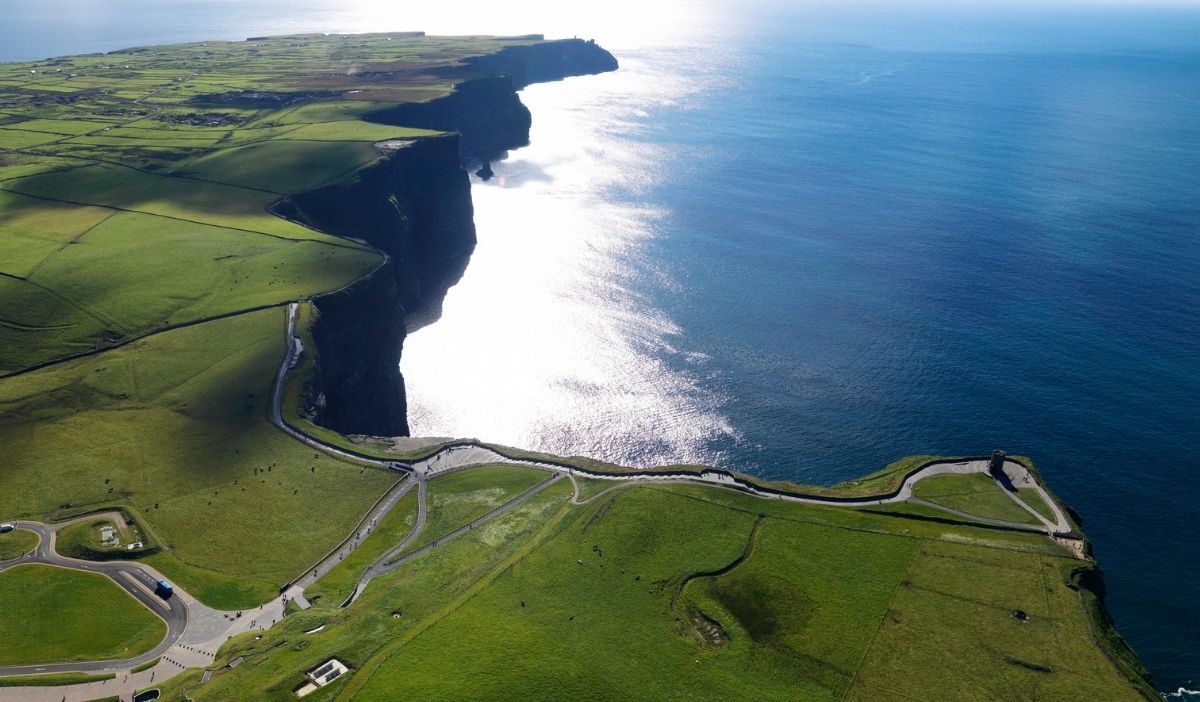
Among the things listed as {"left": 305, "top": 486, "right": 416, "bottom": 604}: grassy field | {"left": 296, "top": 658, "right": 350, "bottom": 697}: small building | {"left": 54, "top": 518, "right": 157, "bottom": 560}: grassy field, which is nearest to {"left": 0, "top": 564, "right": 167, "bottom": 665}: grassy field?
{"left": 54, "top": 518, "right": 157, "bottom": 560}: grassy field

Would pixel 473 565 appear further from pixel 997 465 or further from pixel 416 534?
pixel 997 465

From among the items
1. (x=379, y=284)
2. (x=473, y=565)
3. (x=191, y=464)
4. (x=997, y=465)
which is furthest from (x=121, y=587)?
(x=997, y=465)

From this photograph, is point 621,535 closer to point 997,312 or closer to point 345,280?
point 345,280

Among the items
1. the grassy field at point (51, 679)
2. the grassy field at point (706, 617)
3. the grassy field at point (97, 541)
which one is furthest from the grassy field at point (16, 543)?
the grassy field at point (706, 617)

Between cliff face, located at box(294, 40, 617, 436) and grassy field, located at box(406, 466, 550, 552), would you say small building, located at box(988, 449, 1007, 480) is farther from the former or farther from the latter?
cliff face, located at box(294, 40, 617, 436)

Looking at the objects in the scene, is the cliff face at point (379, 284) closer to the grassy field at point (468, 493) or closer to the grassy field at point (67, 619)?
the grassy field at point (468, 493)
